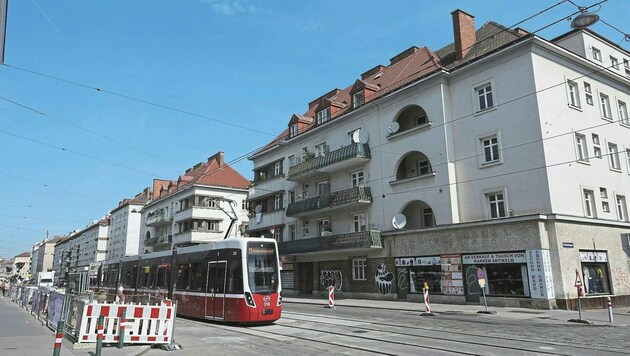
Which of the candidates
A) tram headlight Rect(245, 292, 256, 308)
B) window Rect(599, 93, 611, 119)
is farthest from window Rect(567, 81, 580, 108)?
tram headlight Rect(245, 292, 256, 308)

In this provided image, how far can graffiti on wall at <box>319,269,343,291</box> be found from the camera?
111 ft

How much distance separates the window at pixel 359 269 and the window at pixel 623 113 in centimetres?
→ 1842

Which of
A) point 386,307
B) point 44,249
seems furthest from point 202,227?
point 44,249

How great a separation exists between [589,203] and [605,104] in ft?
22.7

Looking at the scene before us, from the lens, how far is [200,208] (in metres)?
54.8

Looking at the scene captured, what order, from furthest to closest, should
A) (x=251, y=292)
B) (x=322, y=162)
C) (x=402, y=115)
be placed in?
(x=322, y=162) < (x=402, y=115) < (x=251, y=292)

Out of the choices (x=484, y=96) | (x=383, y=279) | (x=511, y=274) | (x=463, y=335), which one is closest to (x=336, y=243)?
(x=383, y=279)

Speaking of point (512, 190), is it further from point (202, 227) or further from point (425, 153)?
point (202, 227)

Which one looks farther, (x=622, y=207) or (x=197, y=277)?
(x=622, y=207)

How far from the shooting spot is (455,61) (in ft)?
94.3

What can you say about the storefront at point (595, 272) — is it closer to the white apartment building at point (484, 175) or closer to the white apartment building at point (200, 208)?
the white apartment building at point (484, 175)

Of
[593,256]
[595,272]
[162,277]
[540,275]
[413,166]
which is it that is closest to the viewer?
[540,275]

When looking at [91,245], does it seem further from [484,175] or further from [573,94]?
[573,94]

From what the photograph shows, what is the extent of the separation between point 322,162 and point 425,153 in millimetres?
9352
